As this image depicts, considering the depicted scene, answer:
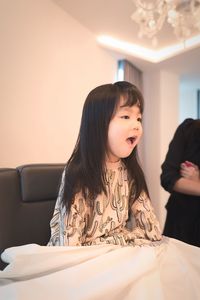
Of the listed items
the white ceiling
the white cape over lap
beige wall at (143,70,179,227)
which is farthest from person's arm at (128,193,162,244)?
beige wall at (143,70,179,227)

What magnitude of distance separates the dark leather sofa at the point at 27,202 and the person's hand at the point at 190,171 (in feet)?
1.82

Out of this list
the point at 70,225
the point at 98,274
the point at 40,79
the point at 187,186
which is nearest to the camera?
the point at 98,274

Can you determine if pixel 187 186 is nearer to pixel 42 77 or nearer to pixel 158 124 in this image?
pixel 42 77

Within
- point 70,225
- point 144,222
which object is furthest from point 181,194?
point 70,225

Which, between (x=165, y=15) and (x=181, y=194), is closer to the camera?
(x=181, y=194)

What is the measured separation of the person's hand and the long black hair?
1.54 ft

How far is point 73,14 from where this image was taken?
2068 mm

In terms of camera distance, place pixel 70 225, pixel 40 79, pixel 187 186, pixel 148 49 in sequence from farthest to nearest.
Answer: pixel 148 49
pixel 40 79
pixel 187 186
pixel 70 225

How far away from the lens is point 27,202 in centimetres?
98

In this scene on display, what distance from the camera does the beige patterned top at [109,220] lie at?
2.69 ft

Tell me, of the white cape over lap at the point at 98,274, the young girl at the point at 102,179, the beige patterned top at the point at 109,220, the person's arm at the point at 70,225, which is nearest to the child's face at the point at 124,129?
the young girl at the point at 102,179

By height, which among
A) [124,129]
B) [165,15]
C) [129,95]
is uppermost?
[165,15]

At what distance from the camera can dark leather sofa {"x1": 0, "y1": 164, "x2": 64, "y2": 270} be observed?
2.97 feet

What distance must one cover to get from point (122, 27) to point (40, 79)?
3.07 ft
